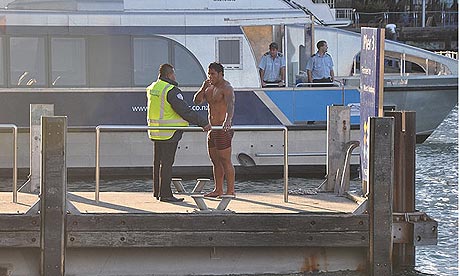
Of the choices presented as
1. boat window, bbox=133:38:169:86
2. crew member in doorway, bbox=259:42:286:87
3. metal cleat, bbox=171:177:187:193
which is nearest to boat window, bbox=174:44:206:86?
boat window, bbox=133:38:169:86

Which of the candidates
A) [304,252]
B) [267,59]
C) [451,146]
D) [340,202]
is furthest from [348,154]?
[451,146]

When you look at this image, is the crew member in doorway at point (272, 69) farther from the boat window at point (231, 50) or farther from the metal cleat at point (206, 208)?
the metal cleat at point (206, 208)

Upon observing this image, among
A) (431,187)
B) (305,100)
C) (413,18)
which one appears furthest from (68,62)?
(413,18)

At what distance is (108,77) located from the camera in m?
20.9

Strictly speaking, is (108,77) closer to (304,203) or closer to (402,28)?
(304,203)

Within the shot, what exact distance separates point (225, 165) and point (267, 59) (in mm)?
7191

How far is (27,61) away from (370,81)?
29.0 ft

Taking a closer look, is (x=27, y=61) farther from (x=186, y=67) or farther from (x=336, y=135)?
(x=336, y=135)

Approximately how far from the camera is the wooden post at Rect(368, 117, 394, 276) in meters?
12.5

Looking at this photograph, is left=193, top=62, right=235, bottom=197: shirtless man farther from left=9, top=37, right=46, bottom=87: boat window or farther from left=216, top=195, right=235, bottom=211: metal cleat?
left=9, top=37, right=46, bottom=87: boat window

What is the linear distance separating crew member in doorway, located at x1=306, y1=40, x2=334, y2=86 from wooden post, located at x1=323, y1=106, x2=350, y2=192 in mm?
6273

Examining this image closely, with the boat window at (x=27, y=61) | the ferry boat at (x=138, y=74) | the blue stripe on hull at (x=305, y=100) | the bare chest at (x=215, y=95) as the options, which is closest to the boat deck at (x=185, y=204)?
the bare chest at (x=215, y=95)

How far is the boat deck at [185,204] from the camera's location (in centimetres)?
1314

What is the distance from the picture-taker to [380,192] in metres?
12.5
